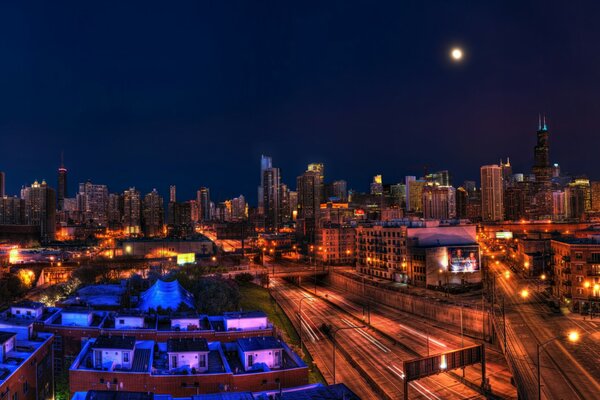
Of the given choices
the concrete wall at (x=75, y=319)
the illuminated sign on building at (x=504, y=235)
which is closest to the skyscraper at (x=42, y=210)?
the concrete wall at (x=75, y=319)

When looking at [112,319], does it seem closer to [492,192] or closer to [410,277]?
[410,277]

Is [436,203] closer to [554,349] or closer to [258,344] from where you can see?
[554,349]

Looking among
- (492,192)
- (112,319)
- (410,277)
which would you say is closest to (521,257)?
(410,277)

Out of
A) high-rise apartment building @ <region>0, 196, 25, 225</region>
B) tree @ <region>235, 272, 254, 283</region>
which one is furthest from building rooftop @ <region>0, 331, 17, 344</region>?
high-rise apartment building @ <region>0, 196, 25, 225</region>

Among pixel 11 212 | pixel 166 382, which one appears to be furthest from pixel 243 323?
pixel 11 212

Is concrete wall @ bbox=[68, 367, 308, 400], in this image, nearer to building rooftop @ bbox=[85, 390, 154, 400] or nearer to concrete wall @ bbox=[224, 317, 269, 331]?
building rooftop @ bbox=[85, 390, 154, 400]

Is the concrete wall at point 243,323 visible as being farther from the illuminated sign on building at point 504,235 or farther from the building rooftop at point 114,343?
the illuminated sign on building at point 504,235
